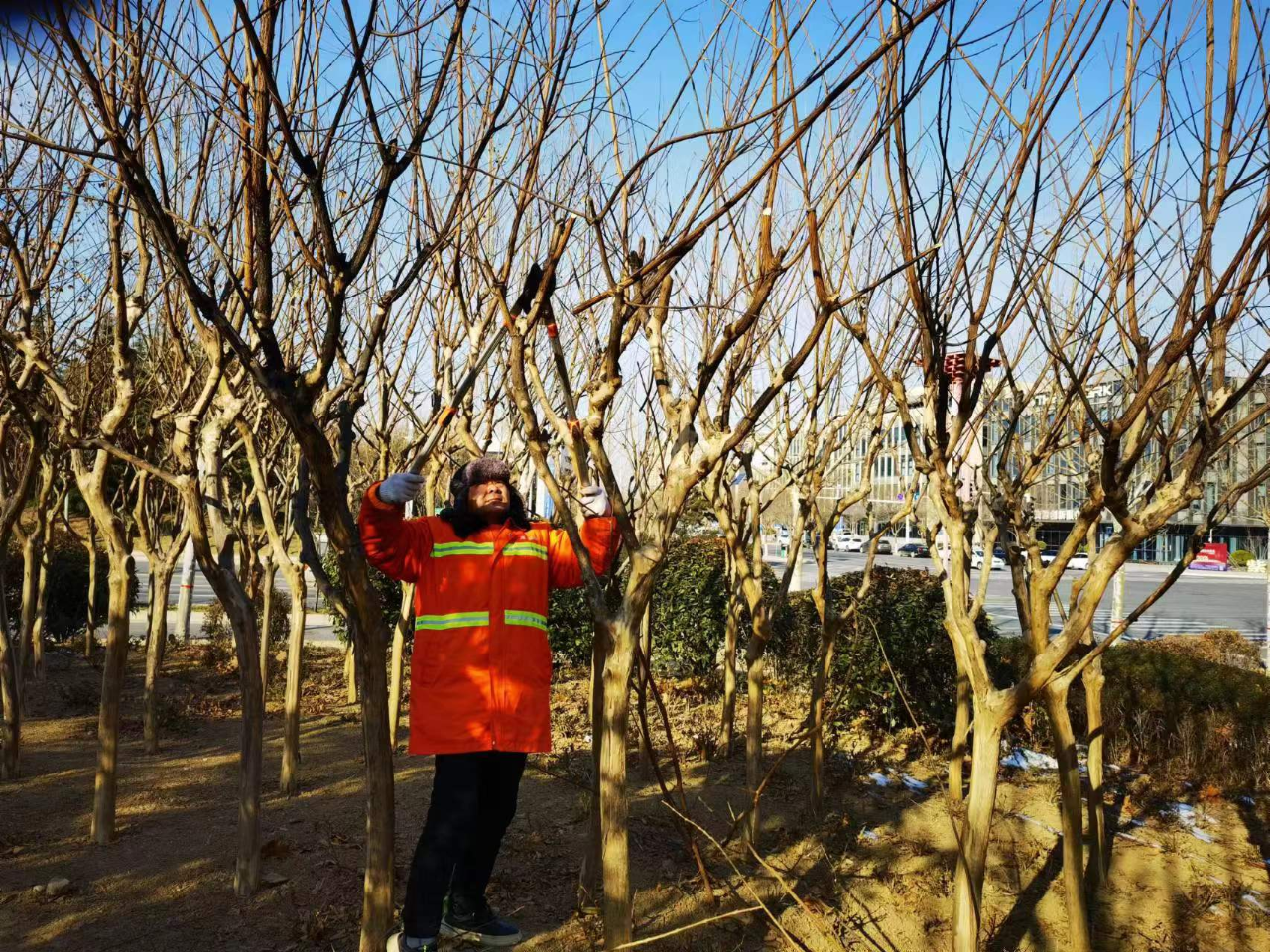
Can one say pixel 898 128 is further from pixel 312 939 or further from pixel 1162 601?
pixel 1162 601

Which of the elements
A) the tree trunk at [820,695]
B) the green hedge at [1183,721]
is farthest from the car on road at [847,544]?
the tree trunk at [820,695]

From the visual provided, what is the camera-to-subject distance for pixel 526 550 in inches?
126

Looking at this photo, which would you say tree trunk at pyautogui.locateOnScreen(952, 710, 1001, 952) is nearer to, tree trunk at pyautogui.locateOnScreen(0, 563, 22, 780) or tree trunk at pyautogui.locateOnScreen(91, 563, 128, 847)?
tree trunk at pyautogui.locateOnScreen(91, 563, 128, 847)

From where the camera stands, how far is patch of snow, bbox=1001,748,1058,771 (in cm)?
599

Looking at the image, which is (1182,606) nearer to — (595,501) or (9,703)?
(595,501)

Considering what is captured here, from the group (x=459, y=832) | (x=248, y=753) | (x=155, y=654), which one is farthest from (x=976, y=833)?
(x=155, y=654)

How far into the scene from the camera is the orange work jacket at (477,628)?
9.96 feet

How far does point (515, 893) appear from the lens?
378cm

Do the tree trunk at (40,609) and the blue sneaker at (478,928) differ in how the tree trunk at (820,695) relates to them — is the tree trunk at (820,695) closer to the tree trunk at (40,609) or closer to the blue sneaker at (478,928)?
the blue sneaker at (478,928)

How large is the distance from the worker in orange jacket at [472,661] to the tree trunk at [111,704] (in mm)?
1722

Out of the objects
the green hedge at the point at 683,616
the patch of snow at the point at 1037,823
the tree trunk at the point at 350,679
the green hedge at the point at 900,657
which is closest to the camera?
the patch of snow at the point at 1037,823

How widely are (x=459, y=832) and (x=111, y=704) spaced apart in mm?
1947

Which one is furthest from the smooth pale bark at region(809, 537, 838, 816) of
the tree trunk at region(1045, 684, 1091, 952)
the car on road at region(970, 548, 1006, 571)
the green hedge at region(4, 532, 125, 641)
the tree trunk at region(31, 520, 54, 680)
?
the green hedge at region(4, 532, 125, 641)

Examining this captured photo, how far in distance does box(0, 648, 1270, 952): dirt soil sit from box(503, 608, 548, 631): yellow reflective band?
2.99 ft
